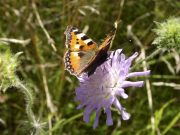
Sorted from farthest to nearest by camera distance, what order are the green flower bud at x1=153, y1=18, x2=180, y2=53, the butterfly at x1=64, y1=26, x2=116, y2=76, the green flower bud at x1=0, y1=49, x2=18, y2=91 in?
the green flower bud at x1=153, y1=18, x2=180, y2=53 → the green flower bud at x1=0, y1=49, x2=18, y2=91 → the butterfly at x1=64, y1=26, x2=116, y2=76

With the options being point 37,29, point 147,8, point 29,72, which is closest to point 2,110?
point 29,72

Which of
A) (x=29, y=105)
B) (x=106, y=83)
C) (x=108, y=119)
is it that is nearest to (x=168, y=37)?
(x=106, y=83)

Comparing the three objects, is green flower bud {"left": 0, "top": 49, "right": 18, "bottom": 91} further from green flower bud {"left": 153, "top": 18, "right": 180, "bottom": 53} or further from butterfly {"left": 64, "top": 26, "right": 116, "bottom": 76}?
green flower bud {"left": 153, "top": 18, "right": 180, "bottom": 53}

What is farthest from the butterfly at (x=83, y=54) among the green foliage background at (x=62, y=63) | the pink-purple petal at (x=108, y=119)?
the green foliage background at (x=62, y=63)

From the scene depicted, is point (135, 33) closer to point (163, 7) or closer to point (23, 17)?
point (163, 7)

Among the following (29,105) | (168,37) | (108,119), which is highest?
(168,37)

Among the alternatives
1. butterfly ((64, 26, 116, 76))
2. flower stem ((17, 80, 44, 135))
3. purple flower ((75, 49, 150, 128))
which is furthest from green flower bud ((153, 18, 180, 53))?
flower stem ((17, 80, 44, 135))

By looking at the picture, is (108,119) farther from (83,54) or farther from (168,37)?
(168,37)

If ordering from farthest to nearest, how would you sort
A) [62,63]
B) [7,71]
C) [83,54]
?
[62,63] → [7,71] → [83,54]

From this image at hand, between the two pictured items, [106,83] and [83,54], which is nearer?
[83,54]
